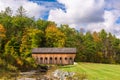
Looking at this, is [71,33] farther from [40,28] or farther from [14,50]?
[14,50]

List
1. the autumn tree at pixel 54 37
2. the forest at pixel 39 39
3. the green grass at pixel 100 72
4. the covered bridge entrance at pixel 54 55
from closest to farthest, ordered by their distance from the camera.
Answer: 1. the green grass at pixel 100 72
2. the covered bridge entrance at pixel 54 55
3. the forest at pixel 39 39
4. the autumn tree at pixel 54 37

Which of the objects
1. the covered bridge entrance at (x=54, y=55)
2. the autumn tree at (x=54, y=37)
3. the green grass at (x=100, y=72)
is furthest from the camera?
the autumn tree at (x=54, y=37)

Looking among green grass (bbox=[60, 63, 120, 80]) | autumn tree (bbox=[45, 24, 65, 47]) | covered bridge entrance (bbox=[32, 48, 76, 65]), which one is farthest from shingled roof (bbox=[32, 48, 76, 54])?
green grass (bbox=[60, 63, 120, 80])

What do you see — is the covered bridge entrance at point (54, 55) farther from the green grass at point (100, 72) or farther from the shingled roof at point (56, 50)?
the green grass at point (100, 72)

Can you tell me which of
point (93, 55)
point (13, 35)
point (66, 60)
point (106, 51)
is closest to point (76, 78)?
point (66, 60)

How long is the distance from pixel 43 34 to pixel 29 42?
7.41 meters

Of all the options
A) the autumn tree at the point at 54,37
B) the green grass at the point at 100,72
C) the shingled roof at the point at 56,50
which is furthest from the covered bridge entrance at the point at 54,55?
the green grass at the point at 100,72

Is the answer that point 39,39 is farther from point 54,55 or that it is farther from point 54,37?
point 54,55

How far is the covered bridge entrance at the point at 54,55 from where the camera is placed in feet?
268

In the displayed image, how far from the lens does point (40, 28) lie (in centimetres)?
9844

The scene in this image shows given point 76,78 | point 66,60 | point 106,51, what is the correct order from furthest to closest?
1. point 106,51
2. point 66,60
3. point 76,78

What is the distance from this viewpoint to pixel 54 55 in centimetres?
8338

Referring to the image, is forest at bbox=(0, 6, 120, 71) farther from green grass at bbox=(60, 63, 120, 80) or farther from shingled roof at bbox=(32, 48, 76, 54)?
green grass at bbox=(60, 63, 120, 80)

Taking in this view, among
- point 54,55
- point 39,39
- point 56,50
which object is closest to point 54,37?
point 39,39
